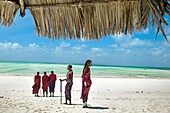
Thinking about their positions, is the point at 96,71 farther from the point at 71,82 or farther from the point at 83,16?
the point at 83,16

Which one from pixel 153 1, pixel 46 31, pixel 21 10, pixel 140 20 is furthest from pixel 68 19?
pixel 153 1

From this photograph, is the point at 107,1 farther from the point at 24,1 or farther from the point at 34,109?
the point at 34,109

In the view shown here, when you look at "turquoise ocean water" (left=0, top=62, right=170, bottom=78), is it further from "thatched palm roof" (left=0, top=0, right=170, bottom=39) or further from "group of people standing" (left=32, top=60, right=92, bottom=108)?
"thatched palm roof" (left=0, top=0, right=170, bottom=39)

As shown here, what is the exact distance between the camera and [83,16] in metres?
2.35

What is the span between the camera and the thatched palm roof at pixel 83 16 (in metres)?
2.16

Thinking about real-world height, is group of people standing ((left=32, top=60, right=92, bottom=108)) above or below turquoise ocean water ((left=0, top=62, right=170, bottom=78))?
→ above

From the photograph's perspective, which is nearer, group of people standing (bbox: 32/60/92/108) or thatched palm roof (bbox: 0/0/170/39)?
thatched palm roof (bbox: 0/0/170/39)

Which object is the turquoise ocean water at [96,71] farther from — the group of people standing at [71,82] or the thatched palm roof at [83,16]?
the thatched palm roof at [83,16]

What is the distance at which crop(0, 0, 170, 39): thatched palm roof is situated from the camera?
2164 mm

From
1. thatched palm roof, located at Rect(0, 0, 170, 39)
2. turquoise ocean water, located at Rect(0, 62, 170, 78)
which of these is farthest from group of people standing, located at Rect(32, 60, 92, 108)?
turquoise ocean water, located at Rect(0, 62, 170, 78)

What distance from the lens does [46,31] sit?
2.56m

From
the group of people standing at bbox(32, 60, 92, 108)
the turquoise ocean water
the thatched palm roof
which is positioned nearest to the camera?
the thatched palm roof

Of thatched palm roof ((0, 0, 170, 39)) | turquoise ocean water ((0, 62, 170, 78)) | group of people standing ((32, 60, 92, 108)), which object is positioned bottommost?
turquoise ocean water ((0, 62, 170, 78))

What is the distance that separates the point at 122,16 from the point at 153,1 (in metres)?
0.41
